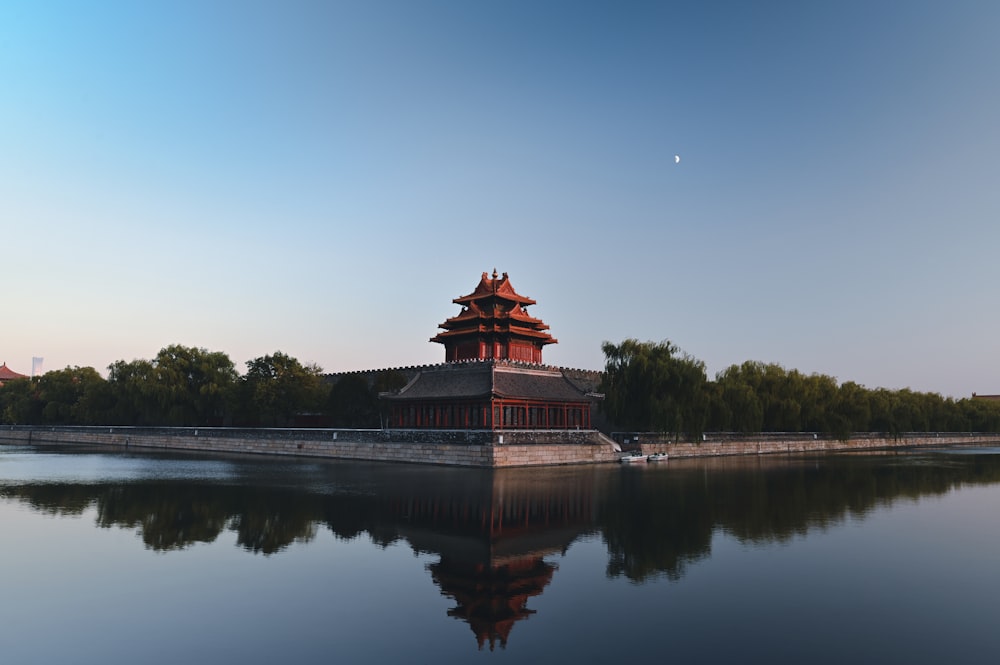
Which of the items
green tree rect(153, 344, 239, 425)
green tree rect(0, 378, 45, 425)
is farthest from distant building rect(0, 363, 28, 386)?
green tree rect(153, 344, 239, 425)

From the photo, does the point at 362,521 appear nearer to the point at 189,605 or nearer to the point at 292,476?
the point at 189,605

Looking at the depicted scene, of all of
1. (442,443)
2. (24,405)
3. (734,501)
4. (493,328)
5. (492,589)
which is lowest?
(492,589)

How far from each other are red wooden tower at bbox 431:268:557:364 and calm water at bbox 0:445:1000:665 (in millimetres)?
30360

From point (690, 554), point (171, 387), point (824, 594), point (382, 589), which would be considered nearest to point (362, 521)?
point (382, 589)

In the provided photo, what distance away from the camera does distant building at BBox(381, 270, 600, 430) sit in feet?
154

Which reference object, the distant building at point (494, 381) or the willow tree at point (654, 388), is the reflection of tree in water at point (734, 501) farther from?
the distant building at point (494, 381)

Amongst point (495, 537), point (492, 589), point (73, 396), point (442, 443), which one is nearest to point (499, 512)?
point (495, 537)

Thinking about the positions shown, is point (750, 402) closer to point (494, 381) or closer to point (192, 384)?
point (494, 381)

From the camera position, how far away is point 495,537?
1814 centimetres

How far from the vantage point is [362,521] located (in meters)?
20.8

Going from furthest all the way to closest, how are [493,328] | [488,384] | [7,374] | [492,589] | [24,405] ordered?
[7,374] → [24,405] → [493,328] → [488,384] → [492,589]

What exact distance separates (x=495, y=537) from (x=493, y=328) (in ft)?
132

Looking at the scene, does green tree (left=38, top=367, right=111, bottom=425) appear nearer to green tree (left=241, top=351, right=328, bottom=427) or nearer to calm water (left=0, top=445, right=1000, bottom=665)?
green tree (left=241, top=351, right=328, bottom=427)

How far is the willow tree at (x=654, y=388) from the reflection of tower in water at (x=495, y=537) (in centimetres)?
1936
